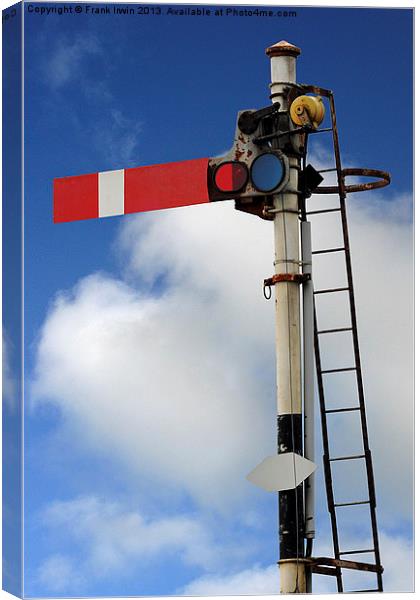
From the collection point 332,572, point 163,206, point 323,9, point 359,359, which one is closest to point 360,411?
point 359,359

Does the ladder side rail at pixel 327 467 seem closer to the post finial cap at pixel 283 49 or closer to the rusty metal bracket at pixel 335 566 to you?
the rusty metal bracket at pixel 335 566

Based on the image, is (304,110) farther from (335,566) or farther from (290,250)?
(335,566)

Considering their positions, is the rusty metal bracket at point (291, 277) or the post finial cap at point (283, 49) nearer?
the rusty metal bracket at point (291, 277)

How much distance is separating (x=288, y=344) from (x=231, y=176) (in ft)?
4.63

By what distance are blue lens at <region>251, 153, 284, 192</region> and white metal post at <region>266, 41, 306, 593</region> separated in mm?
105

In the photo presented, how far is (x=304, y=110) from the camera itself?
43.6 feet

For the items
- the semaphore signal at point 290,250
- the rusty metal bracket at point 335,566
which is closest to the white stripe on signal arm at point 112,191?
the semaphore signal at point 290,250

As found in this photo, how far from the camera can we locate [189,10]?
1375 cm

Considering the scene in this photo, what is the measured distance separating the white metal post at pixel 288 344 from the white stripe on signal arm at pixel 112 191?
4.27ft

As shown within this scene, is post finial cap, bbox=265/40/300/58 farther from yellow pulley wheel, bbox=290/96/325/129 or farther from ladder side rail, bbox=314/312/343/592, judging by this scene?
ladder side rail, bbox=314/312/343/592

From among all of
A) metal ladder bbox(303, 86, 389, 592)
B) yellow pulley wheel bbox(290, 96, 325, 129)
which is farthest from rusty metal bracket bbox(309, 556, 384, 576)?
yellow pulley wheel bbox(290, 96, 325, 129)

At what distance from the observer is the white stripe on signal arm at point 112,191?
13805 mm

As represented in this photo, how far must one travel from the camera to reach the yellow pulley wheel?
13.3 metres

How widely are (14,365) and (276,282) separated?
217 cm
